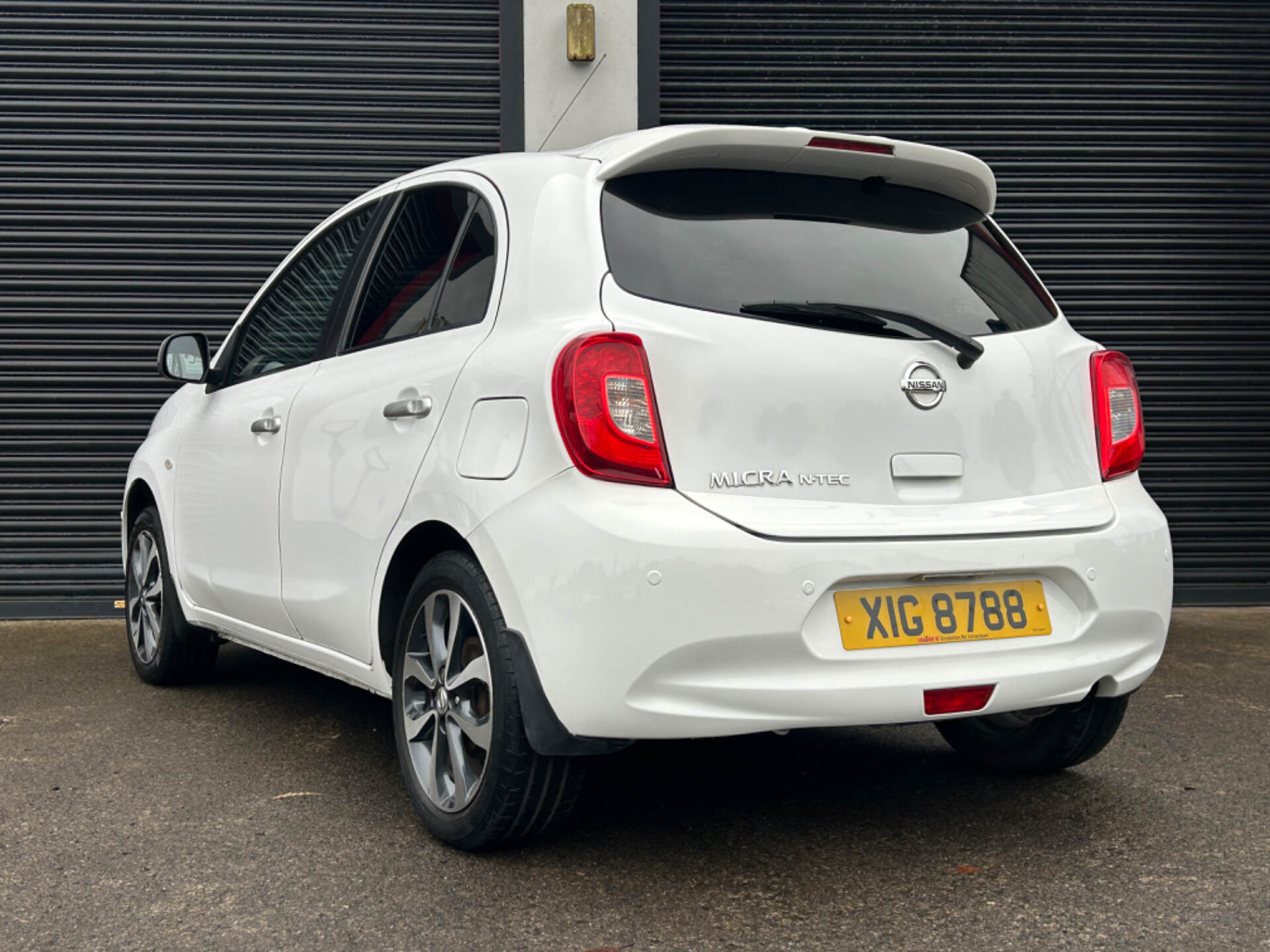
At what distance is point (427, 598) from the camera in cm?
312

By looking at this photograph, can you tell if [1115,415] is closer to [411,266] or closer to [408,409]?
[408,409]

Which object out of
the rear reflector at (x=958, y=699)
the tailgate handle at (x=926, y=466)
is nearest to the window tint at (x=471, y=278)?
the tailgate handle at (x=926, y=466)

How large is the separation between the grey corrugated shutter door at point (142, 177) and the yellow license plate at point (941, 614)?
209 inches

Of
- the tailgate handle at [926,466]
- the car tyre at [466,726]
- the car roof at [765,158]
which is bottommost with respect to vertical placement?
the car tyre at [466,726]

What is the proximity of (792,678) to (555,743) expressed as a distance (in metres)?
0.51

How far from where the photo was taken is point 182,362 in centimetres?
467

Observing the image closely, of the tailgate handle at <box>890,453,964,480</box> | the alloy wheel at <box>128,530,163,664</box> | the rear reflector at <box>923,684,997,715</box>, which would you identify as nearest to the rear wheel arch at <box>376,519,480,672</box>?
the tailgate handle at <box>890,453,964,480</box>

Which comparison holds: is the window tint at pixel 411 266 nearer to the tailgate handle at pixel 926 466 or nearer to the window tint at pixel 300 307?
the window tint at pixel 300 307

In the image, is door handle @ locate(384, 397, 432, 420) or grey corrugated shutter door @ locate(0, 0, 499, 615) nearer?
door handle @ locate(384, 397, 432, 420)

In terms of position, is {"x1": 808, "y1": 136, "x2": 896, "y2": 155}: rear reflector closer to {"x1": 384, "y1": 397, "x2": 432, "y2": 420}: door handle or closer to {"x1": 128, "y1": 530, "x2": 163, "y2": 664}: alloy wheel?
{"x1": 384, "y1": 397, "x2": 432, "y2": 420}: door handle

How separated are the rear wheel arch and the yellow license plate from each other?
1.00 meters

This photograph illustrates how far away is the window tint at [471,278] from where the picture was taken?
3.17 meters

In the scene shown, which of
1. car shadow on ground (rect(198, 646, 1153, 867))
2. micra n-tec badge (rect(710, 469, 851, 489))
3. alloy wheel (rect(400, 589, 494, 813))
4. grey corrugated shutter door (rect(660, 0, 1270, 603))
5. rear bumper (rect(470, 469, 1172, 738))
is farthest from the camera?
grey corrugated shutter door (rect(660, 0, 1270, 603))

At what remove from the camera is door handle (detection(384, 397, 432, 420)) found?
10.3ft
